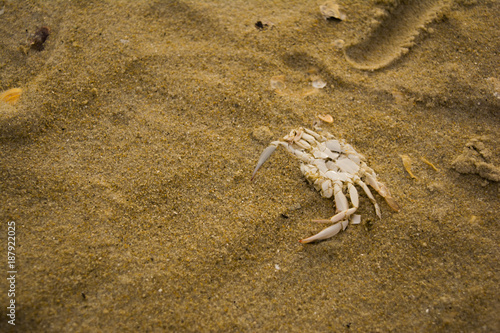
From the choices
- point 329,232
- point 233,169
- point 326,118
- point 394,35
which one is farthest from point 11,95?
point 394,35

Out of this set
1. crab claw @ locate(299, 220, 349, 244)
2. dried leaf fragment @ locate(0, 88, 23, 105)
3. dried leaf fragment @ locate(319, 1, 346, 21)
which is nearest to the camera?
crab claw @ locate(299, 220, 349, 244)

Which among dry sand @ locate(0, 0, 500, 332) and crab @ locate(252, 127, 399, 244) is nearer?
dry sand @ locate(0, 0, 500, 332)

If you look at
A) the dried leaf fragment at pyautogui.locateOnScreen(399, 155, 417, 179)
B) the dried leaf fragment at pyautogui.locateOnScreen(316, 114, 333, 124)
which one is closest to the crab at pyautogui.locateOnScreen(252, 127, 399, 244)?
the dried leaf fragment at pyautogui.locateOnScreen(316, 114, 333, 124)

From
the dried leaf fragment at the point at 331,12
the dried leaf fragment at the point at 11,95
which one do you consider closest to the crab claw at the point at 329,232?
the dried leaf fragment at the point at 331,12

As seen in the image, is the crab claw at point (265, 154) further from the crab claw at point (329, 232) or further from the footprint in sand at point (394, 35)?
the footprint in sand at point (394, 35)

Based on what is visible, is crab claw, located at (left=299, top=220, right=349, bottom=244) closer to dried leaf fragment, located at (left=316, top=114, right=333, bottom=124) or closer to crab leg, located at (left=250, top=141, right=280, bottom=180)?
crab leg, located at (left=250, top=141, right=280, bottom=180)

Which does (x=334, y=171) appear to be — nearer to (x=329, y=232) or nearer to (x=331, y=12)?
(x=329, y=232)
